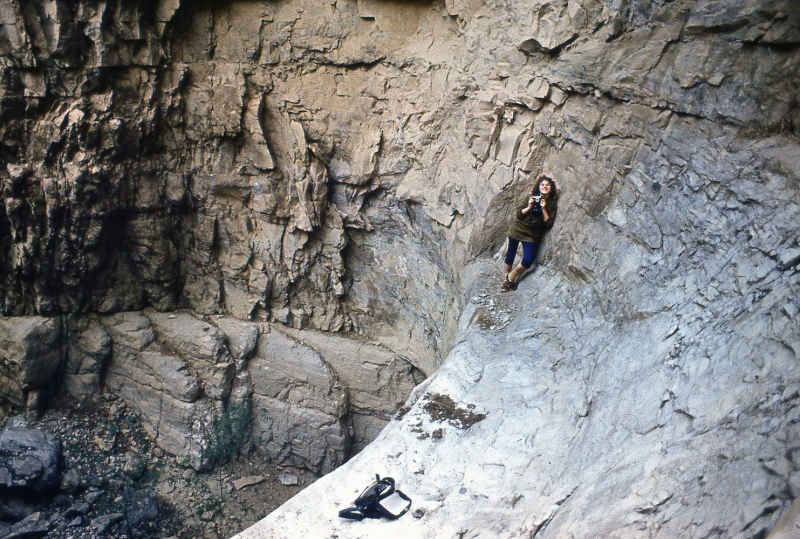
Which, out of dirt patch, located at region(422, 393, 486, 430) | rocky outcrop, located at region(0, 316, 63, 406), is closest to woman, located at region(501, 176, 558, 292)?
dirt patch, located at region(422, 393, 486, 430)

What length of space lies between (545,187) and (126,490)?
668cm

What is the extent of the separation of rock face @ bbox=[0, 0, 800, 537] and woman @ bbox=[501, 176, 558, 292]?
7.1 inches

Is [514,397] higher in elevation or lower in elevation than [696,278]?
lower

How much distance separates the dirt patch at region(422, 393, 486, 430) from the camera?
427 centimetres

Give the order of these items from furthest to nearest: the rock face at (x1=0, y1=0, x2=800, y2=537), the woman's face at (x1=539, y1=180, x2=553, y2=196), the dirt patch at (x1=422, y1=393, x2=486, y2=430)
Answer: the woman's face at (x1=539, y1=180, x2=553, y2=196), the dirt patch at (x1=422, y1=393, x2=486, y2=430), the rock face at (x1=0, y1=0, x2=800, y2=537)

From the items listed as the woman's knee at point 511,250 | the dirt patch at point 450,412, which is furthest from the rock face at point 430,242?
the woman's knee at point 511,250

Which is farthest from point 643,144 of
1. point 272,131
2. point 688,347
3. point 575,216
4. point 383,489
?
point 272,131

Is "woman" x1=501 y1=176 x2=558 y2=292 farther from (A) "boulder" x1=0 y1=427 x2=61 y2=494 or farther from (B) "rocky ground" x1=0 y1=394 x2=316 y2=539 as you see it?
(A) "boulder" x1=0 y1=427 x2=61 y2=494

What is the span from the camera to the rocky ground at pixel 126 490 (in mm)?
7543

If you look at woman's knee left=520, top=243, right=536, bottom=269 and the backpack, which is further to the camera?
woman's knee left=520, top=243, right=536, bottom=269

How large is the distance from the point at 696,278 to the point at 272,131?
19.7 feet

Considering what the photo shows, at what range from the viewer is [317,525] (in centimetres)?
361

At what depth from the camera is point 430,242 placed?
24.9 feet

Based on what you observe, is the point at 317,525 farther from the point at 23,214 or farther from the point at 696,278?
the point at 23,214
